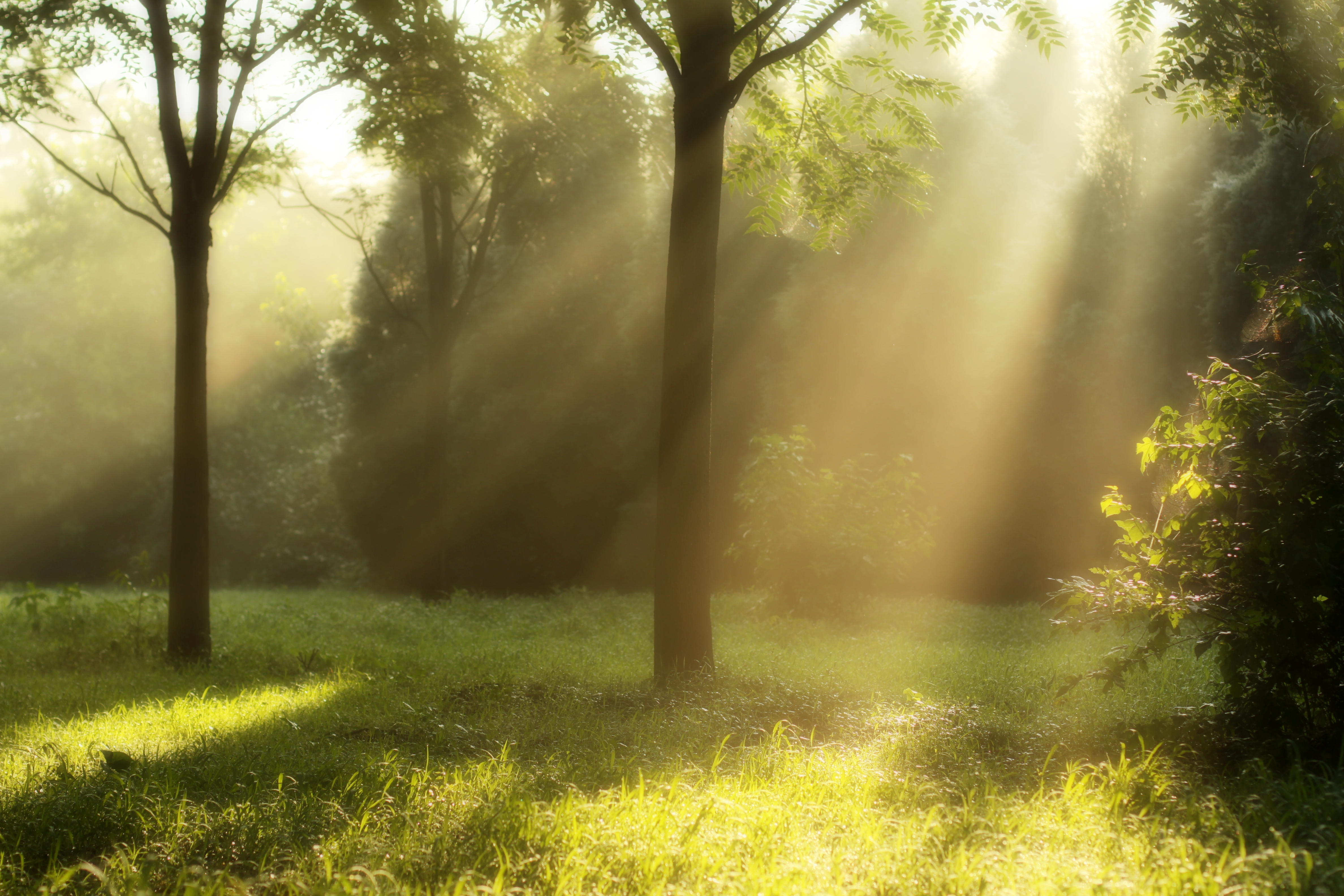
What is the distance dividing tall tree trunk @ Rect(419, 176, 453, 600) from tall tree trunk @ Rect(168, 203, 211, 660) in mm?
7862

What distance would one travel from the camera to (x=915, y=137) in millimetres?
9203

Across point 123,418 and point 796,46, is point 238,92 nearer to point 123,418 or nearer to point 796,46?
point 796,46

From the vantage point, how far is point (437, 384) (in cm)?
1834

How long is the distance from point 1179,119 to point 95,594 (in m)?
24.8

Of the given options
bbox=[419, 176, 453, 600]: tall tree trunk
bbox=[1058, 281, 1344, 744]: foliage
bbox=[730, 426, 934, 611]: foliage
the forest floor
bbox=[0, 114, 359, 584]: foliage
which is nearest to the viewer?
the forest floor

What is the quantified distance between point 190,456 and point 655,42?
255 inches

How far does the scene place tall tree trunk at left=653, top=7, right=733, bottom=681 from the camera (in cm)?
742

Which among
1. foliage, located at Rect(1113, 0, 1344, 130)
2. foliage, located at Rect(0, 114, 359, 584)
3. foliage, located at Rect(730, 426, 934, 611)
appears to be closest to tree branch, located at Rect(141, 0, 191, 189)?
foliage, located at Rect(730, 426, 934, 611)

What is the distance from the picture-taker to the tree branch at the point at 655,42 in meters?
7.55

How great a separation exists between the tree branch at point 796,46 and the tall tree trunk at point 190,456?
19.8 feet

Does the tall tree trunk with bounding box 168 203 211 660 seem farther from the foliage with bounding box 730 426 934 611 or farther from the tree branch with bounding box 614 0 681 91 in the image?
the foliage with bounding box 730 426 934 611

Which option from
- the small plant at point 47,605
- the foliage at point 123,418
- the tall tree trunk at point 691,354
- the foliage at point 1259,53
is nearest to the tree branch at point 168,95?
the small plant at point 47,605

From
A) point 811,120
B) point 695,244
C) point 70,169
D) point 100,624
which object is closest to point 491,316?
point 100,624

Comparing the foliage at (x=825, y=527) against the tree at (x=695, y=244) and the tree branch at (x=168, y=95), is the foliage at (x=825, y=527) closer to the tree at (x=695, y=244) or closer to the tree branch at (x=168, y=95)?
the tree at (x=695, y=244)
